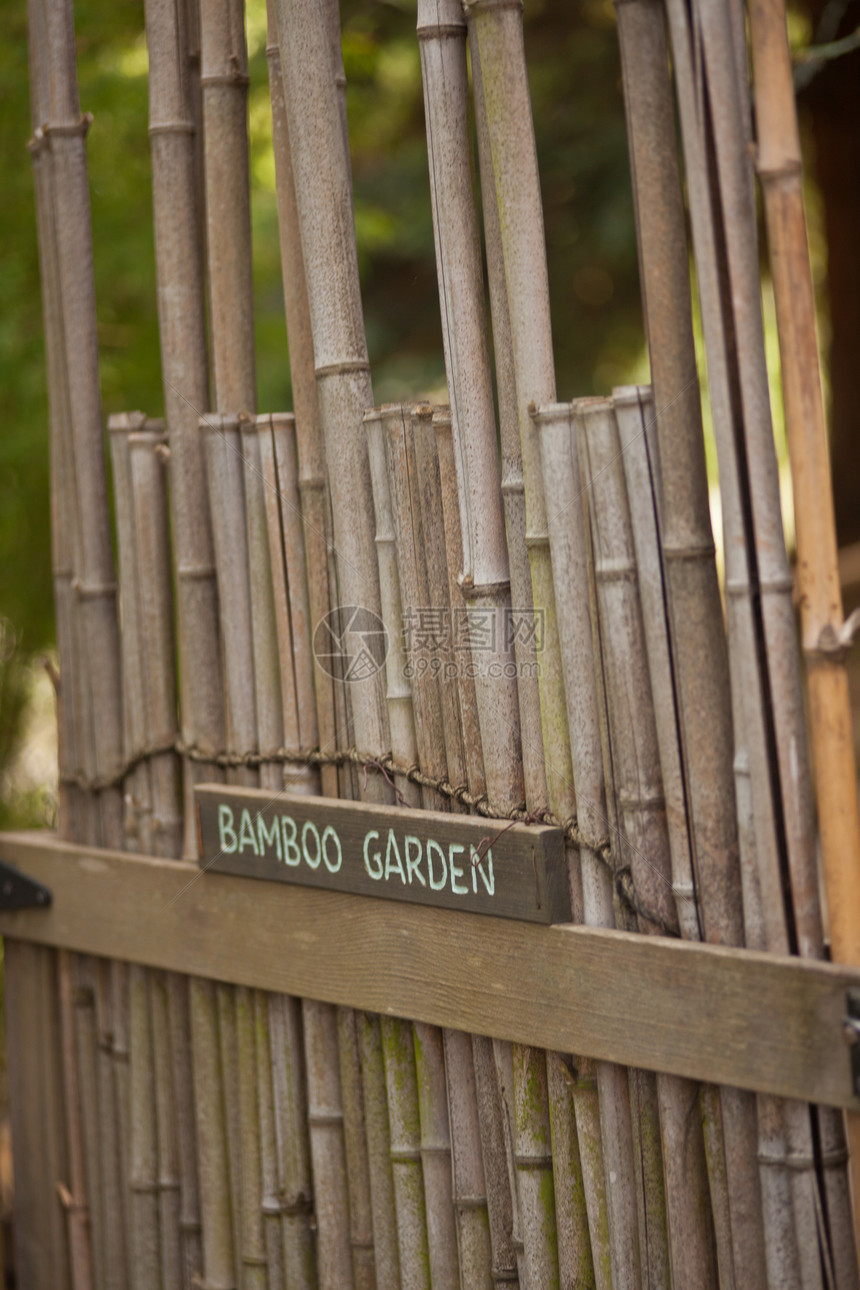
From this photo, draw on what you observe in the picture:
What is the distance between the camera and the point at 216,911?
1.44 meters

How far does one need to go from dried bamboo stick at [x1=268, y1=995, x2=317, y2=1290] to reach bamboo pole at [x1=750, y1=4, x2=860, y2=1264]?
2.04 ft

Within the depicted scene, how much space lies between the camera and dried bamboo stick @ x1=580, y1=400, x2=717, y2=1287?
108 cm

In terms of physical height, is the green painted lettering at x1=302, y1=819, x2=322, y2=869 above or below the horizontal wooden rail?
above

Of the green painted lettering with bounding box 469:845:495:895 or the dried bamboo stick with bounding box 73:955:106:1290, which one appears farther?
the dried bamboo stick with bounding box 73:955:106:1290

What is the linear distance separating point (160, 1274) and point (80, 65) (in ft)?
7.46

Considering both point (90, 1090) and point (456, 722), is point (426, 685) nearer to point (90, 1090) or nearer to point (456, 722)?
point (456, 722)

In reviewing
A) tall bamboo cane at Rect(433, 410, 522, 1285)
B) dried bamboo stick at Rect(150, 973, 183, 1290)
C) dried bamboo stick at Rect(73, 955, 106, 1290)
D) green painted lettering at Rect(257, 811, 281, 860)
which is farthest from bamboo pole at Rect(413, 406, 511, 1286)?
dried bamboo stick at Rect(73, 955, 106, 1290)

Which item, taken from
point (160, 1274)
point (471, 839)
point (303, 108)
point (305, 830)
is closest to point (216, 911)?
point (305, 830)

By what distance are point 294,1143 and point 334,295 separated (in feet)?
3.02

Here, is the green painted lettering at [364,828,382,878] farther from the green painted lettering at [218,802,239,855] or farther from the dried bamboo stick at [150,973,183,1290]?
the dried bamboo stick at [150,973,183,1290]

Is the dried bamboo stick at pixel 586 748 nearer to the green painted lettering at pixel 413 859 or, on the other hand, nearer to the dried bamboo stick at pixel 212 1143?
the green painted lettering at pixel 413 859

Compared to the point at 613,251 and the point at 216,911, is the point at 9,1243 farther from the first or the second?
the point at 613,251

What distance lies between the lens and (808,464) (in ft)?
3.26

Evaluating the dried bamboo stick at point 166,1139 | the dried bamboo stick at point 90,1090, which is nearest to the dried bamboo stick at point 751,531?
the dried bamboo stick at point 166,1139
